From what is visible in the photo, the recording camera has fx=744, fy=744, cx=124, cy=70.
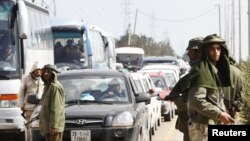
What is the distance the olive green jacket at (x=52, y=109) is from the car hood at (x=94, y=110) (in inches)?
36.5

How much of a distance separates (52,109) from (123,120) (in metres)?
1.41

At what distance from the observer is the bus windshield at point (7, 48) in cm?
1552

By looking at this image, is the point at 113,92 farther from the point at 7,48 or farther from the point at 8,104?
the point at 7,48

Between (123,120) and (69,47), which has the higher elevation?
(69,47)

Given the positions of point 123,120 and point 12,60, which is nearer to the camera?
point 123,120

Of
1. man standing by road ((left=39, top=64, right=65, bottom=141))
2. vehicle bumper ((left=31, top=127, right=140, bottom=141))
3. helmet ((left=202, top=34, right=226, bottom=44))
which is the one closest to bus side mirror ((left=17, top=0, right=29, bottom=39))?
vehicle bumper ((left=31, top=127, right=140, bottom=141))

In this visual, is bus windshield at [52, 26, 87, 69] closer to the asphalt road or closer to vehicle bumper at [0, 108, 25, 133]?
the asphalt road

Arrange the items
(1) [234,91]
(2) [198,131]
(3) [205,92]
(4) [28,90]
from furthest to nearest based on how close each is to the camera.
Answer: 1. (4) [28,90]
2. (1) [234,91]
3. (2) [198,131]
4. (3) [205,92]

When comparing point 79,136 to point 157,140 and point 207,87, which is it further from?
point 157,140

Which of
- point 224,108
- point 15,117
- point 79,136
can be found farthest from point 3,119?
point 224,108

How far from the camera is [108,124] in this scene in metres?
11.4

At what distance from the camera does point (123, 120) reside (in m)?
11.5

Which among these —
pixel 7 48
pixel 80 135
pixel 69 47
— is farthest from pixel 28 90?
pixel 69 47

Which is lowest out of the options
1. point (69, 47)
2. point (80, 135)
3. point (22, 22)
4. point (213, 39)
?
point (80, 135)
